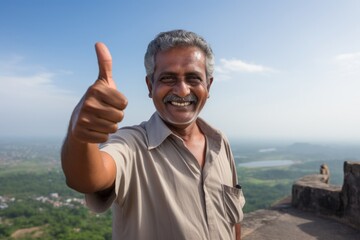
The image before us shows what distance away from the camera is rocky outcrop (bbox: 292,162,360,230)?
468cm

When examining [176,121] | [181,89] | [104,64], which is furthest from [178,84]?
[104,64]

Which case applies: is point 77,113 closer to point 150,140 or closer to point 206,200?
point 150,140

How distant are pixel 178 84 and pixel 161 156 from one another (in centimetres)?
43

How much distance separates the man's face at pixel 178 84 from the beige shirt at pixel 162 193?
4.5 inches

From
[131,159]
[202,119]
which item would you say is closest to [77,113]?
[131,159]

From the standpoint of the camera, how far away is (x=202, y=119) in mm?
1984

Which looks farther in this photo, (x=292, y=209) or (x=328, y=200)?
(x=292, y=209)

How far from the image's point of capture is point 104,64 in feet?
2.99

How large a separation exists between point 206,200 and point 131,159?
0.45m

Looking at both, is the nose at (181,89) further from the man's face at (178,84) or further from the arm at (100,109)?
the arm at (100,109)

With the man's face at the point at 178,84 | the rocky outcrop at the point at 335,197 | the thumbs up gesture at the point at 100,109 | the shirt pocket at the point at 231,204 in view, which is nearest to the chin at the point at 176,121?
the man's face at the point at 178,84

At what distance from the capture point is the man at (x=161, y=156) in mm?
918

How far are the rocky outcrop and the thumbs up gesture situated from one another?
503cm

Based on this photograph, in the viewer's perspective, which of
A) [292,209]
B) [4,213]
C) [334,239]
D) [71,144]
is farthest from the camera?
[4,213]
